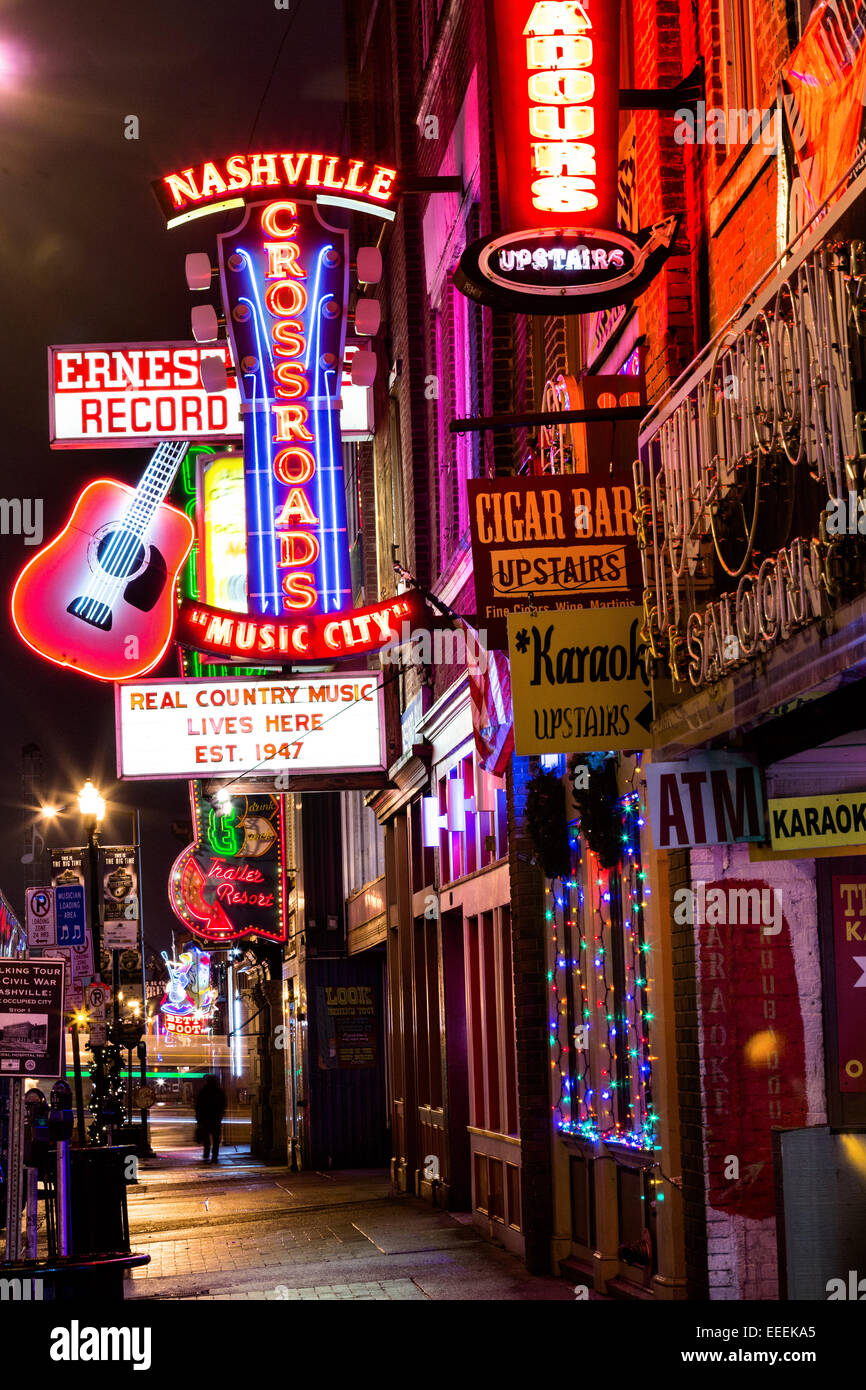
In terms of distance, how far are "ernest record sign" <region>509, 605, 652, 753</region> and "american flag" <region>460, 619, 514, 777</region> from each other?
238cm

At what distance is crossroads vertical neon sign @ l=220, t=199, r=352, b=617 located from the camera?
1747 cm

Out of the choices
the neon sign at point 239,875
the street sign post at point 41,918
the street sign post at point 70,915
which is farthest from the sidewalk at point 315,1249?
the neon sign at point 239,875

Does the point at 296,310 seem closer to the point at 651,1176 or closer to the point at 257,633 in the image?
the point at 257,633

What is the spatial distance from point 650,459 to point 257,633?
27.2ft

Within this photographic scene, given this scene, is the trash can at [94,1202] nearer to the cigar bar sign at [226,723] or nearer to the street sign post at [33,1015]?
the street sign post at [33,1015]

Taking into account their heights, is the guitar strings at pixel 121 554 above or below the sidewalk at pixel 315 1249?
above

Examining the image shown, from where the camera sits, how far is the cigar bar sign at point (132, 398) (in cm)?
1878

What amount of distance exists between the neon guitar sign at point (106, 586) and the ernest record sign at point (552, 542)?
860cm

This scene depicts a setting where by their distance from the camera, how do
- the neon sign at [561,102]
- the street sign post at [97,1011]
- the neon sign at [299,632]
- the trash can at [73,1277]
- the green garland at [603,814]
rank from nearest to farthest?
1. the neon sign at [561,102]
2. the trash can at [73,1277]
3. the green garland at [603,814]
4. the neon sign at [299,632]
5. the street sign post at [97,1011]

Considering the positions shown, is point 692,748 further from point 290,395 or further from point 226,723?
point 290,395

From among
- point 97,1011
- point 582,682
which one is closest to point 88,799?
point 97,1011

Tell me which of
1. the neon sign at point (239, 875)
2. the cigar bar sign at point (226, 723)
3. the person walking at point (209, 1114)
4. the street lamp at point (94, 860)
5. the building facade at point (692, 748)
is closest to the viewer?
the building facade at point (692, 748)

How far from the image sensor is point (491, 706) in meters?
13.2

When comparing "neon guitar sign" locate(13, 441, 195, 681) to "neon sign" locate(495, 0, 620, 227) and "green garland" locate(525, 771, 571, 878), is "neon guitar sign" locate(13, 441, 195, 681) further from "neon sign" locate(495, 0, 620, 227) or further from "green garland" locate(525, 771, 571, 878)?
"neon sign" locate(495, 0, 620, 227)
